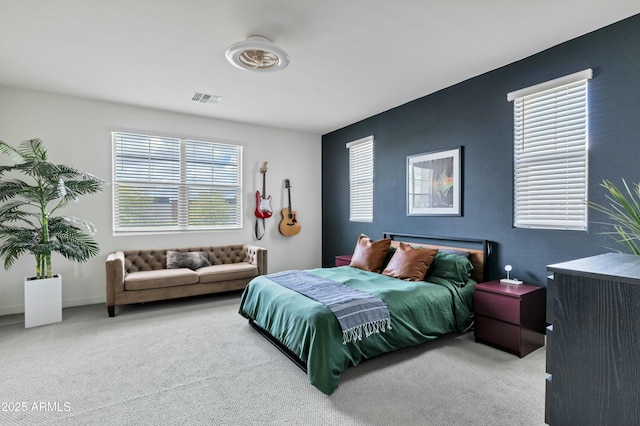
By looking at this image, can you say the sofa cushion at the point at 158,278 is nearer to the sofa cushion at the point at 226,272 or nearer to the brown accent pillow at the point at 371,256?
the sofa cushion at the point at 226,272

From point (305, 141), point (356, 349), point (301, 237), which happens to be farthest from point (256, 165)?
point (356, 349)

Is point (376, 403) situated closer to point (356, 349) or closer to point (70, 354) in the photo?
point (356, 349)

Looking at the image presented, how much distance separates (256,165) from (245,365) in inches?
145

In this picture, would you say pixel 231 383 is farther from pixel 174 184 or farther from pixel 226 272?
pixel 174 184

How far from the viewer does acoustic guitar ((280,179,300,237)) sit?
18.9ft

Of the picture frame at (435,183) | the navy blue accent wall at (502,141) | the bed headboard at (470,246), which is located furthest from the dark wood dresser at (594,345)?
the picture frame at (435,183)

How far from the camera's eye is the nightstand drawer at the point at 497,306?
2744mm

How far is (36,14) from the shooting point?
7.96ft

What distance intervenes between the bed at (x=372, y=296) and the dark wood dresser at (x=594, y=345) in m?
1.34

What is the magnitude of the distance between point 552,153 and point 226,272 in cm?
403

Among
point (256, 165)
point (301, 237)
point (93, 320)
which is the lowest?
point (93, 320)

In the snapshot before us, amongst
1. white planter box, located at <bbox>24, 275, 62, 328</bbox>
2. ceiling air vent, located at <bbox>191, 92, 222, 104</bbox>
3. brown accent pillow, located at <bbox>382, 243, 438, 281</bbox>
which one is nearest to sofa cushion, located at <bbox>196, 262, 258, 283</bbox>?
white planter box, located at <bbox>24, 275, 62, 328</bbox>

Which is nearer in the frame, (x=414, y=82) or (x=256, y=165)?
(x=414, y=82)

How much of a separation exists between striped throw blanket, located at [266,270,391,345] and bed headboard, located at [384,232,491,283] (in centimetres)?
141
